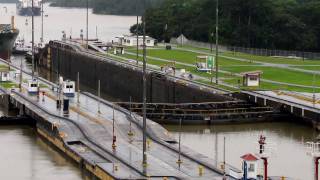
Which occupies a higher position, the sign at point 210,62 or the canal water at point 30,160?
the sign at point 210,62

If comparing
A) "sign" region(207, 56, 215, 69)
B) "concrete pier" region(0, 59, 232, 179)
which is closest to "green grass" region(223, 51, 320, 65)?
"sign" region(207, 56, 215, 69)

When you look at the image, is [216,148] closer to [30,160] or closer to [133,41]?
[30,160]

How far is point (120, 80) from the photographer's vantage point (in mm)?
109812

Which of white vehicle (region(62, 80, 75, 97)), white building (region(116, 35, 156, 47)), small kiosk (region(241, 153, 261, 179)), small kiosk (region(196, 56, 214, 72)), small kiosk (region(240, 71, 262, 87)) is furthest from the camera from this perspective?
white building (region(116, 35, 156, 47))

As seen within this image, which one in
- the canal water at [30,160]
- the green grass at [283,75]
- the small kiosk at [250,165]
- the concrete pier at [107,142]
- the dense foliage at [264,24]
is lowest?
the canal water at [30,160]

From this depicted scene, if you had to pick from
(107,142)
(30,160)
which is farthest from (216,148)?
(30,160)

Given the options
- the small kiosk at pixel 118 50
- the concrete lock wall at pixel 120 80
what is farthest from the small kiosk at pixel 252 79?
the small kiosk at pixel 118 50

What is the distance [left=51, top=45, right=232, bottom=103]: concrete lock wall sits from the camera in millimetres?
90125

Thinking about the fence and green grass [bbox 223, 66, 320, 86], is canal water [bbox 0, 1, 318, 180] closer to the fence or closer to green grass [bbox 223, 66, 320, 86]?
green grass [bbox 223, 66, 320, 86]

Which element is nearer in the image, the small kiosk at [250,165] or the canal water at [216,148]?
the small kiosk at [250,165]

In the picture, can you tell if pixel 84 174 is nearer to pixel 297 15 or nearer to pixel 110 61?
pixel 110 61

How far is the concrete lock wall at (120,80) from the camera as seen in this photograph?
9012 cm

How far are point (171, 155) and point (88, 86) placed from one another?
224 ft

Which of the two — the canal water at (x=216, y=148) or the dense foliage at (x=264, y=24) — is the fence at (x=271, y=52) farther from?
the canal water at (x=216, y=148)
